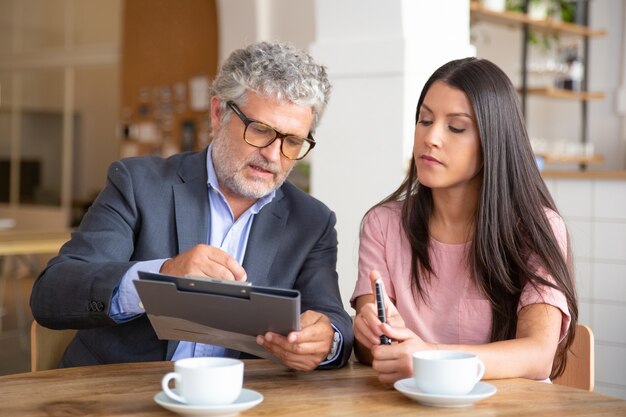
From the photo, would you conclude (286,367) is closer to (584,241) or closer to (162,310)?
(162,310)

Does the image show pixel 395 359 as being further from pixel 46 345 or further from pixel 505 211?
pixel 46 345

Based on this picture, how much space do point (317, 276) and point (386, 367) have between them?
536 millimetres

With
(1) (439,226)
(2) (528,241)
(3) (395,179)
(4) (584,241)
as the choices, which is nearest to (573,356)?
(2) (528,241)

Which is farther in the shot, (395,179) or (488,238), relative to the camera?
(395,179)

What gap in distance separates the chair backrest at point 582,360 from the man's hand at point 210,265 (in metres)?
0.83

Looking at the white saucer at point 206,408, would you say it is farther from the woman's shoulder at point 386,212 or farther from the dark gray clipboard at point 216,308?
the woman's shoulder at point 386,212

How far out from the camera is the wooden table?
1.38 metres

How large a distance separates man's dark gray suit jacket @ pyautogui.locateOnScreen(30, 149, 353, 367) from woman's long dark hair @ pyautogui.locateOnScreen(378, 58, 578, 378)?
0.36 metres

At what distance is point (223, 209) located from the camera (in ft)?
7.07

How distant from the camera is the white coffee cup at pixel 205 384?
4.23ft

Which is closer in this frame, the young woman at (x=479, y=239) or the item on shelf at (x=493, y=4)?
the young woman at (x=479, y=239)

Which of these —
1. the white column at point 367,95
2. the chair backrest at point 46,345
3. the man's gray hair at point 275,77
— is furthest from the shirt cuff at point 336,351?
the white column at point 367,95

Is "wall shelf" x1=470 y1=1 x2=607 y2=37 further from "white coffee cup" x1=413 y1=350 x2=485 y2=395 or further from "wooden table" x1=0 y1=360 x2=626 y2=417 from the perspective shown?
"white coffee cup" x1=413 y1=350 x2=485 y2=395

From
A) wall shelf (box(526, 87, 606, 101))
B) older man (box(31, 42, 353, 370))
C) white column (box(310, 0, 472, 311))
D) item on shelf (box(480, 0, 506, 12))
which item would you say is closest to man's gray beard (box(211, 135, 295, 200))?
older man (box(31, 42, 353, 370))
